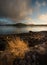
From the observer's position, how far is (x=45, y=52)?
412 inches

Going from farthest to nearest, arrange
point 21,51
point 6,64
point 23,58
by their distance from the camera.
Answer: point 21,51 → point 23,58 → point 6,64

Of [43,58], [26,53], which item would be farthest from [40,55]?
[26,53]

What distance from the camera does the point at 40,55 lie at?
1005 cm

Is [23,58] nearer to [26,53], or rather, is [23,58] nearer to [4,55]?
[26,53]

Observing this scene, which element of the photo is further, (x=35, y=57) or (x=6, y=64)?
(x=35, y=57)

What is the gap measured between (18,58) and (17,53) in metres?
0.46

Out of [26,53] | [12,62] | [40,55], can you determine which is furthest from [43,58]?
[12,62]

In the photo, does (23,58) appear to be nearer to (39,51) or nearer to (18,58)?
(18,58)

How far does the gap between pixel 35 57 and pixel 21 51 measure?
107 centimetres

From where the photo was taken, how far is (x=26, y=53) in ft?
33.3

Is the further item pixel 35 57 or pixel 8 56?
pixel 35 57

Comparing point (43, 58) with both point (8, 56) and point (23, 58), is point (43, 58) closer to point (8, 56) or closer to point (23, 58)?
point (23, 58)

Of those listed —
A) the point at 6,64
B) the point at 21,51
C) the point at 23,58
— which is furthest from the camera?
the point at 21,51

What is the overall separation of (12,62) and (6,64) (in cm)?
43
